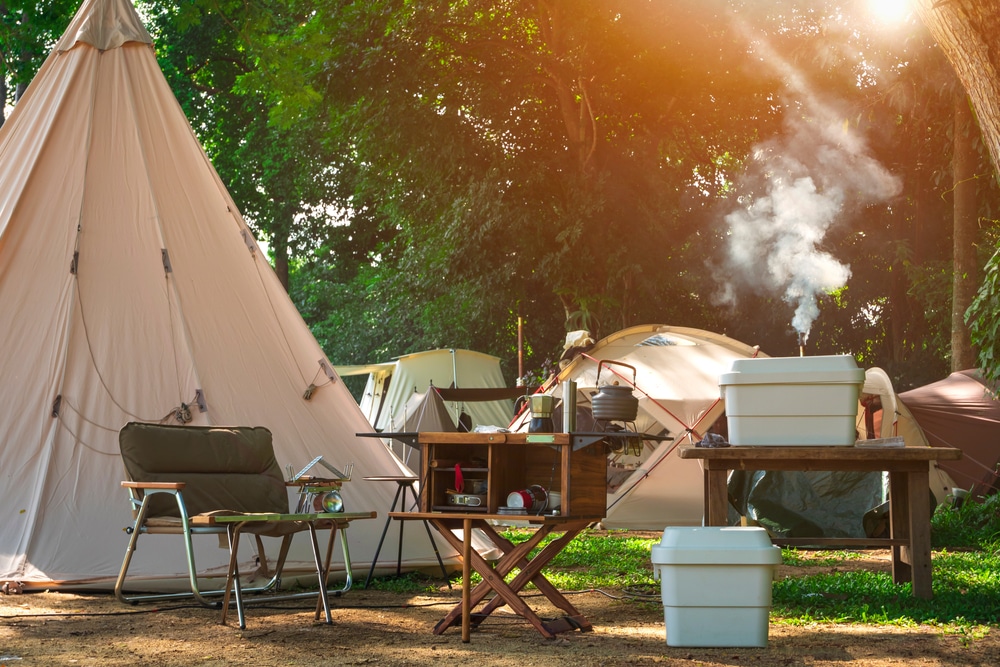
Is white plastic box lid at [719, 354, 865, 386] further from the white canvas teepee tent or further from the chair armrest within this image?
the chair armrest

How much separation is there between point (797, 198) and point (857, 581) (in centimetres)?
1023

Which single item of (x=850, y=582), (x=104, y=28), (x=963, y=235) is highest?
(x=104, y=28)

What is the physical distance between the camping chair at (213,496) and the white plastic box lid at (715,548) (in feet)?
5.33

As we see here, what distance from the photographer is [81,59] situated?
6.96 m

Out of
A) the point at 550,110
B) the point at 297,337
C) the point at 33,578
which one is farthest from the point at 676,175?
the point at 33,578

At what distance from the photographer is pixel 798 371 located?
5.02 m

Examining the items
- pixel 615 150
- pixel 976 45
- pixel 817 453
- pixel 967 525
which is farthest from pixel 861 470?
pixel 615 150

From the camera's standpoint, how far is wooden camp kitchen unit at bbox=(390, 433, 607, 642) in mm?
4512

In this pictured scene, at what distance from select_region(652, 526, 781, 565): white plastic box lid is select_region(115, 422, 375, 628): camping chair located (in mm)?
1625

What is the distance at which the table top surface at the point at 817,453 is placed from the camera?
4.99m

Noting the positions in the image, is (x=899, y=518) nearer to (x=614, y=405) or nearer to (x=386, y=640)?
(x=614, y=405)

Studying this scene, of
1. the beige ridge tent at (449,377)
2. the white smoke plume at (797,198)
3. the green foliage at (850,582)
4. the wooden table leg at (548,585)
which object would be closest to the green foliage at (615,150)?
the white smoke plume at (797,198)

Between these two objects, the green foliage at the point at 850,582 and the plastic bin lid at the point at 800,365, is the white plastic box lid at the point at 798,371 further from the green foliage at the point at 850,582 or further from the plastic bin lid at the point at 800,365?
the green foliage at the point at 850,582

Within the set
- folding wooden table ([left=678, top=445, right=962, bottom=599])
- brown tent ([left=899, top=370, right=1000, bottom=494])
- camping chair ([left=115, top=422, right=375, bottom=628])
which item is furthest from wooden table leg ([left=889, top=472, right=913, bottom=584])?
brown tent ([left=899, top=370, right=1000, bottom=494])
